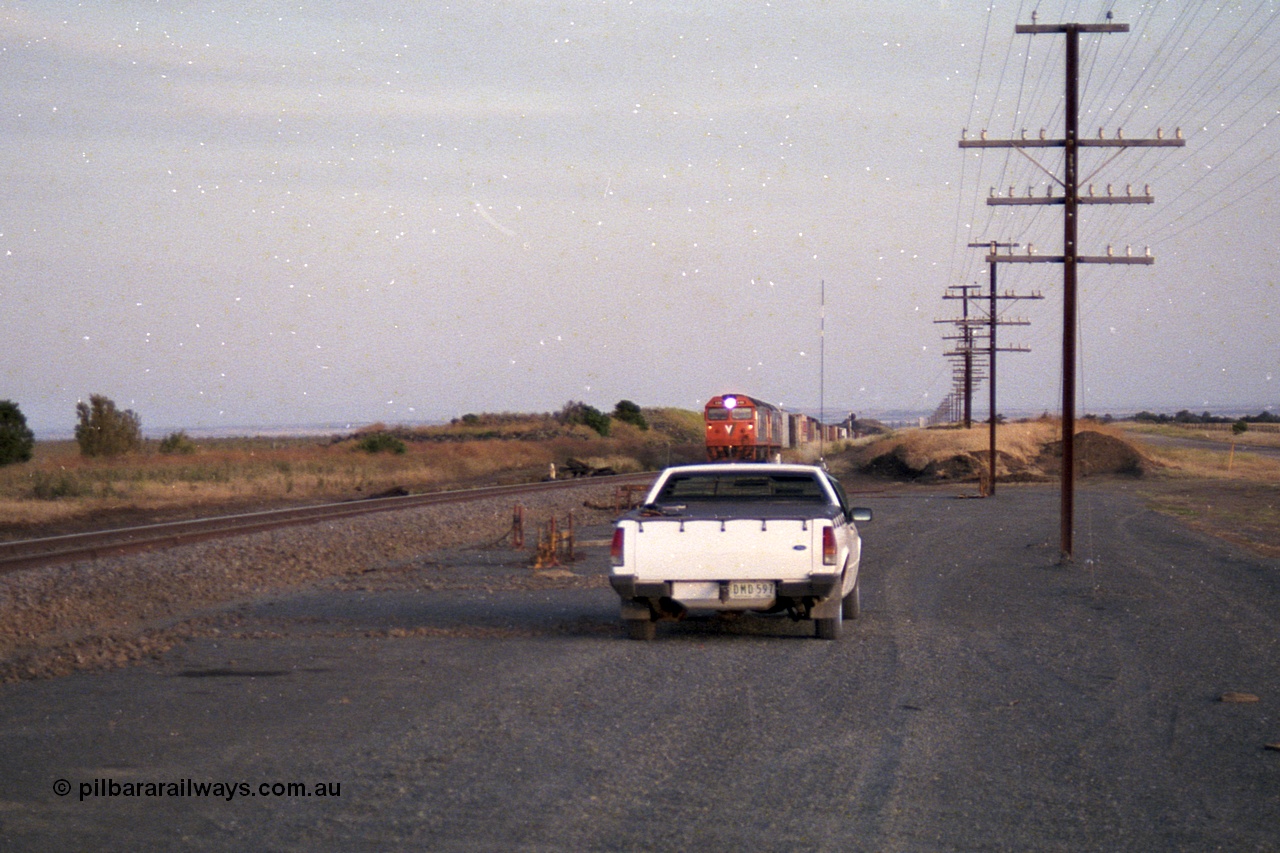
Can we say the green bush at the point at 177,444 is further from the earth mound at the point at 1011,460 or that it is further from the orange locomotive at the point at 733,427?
the earth mound at the point at 1011,460

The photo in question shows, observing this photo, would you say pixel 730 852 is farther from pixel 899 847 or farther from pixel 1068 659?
pixel 1068 659

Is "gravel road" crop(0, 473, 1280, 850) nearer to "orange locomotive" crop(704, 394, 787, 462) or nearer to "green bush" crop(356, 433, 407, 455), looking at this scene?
"orange locomotive" crop(704, 394, 787, 462)

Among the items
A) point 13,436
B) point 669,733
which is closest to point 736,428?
point 13,436

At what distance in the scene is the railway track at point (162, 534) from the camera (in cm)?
1898

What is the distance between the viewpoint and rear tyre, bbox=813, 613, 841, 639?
10.8 metres

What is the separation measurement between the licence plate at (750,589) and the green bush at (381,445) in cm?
6023

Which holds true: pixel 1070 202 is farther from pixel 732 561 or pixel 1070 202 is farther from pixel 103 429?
pixel 103 429

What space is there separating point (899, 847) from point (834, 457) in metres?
71.4


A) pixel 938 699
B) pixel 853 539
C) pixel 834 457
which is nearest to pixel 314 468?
pixel 834 457

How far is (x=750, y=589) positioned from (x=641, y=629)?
46.7 inches

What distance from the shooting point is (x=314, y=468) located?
51781mm

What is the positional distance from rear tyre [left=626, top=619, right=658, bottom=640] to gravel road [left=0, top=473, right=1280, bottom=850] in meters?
0.19

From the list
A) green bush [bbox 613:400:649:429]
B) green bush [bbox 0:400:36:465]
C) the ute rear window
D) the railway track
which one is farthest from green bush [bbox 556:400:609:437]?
the ute rear window

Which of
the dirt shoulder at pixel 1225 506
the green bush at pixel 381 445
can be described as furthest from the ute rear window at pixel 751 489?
the green bush at pixel 381 445
